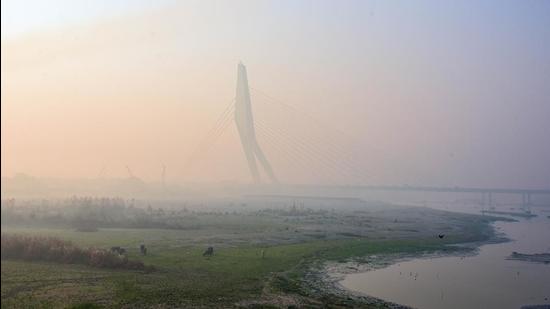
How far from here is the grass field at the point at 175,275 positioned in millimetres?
18000

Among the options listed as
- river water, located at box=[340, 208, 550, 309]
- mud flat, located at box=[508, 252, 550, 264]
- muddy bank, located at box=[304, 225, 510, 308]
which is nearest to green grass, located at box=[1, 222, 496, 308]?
muddy bank, located at box=[304, 225, 510, 308]

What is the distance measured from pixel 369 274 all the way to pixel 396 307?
26.8 feet

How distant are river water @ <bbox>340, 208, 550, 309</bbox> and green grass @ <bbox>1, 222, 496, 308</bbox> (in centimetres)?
401

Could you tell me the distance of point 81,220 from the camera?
48.7 meters

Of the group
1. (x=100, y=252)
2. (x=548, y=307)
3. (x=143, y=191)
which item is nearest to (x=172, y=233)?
(x=100, y=252)

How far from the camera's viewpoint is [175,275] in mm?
23562

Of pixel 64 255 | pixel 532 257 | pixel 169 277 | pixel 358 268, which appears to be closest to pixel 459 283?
pixel 358 268

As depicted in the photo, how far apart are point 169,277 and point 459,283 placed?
15075mm

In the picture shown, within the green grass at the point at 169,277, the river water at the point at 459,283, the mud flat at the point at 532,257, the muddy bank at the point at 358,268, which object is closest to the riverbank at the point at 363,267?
the muddy bank at the point at 358,268

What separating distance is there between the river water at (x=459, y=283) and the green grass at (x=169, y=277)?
4.01m

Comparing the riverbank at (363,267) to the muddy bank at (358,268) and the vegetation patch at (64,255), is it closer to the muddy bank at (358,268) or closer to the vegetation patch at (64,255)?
the muddy bank at (358,268)

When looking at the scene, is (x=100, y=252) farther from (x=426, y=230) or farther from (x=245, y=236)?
(x=426, y=230)

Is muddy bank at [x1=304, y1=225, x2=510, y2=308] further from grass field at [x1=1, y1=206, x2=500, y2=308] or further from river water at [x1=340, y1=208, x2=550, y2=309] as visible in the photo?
grass field at [x1=1, y1=206, x2=500, y2=308]

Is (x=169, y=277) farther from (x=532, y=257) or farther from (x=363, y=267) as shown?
(x=532, y=257)
